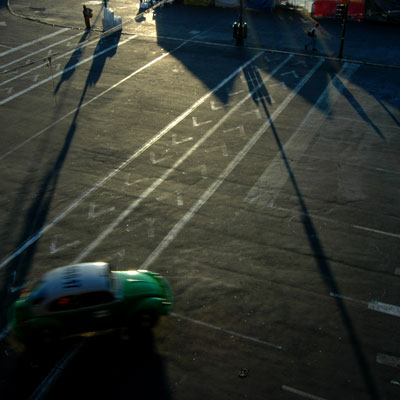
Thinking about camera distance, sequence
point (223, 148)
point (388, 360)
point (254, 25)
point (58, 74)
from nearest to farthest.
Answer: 1. point (388, 360)
2. point (223, 148)
3. point (58, 74)
4. point (254, 25)

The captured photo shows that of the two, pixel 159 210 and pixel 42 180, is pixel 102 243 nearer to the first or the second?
pixel 159 210

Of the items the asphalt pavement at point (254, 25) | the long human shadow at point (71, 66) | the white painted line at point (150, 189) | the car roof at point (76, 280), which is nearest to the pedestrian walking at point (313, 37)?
the asphalt pavement at point (254, 25)

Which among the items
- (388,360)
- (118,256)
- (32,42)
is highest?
(32,42)

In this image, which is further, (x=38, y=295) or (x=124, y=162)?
(x=124, y=162)

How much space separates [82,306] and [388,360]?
722 centimetres

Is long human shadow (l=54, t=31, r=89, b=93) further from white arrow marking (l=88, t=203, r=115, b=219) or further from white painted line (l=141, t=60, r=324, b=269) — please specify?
white arrow marking (l=88, t=203, r=115, b=219)

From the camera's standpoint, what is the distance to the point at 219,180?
18656mm

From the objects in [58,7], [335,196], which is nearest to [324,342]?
[335,196]

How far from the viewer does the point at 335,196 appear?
58.1 feet

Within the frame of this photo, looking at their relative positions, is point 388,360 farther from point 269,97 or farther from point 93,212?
point 269,97

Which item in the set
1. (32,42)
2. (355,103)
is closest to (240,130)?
(355,103)

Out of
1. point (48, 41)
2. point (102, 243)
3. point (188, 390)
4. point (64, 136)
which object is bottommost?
point (188, 390)

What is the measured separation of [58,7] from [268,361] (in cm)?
3844

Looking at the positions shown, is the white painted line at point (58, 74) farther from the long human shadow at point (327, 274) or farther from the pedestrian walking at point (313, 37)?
the long human shadow at point (327, 274)
